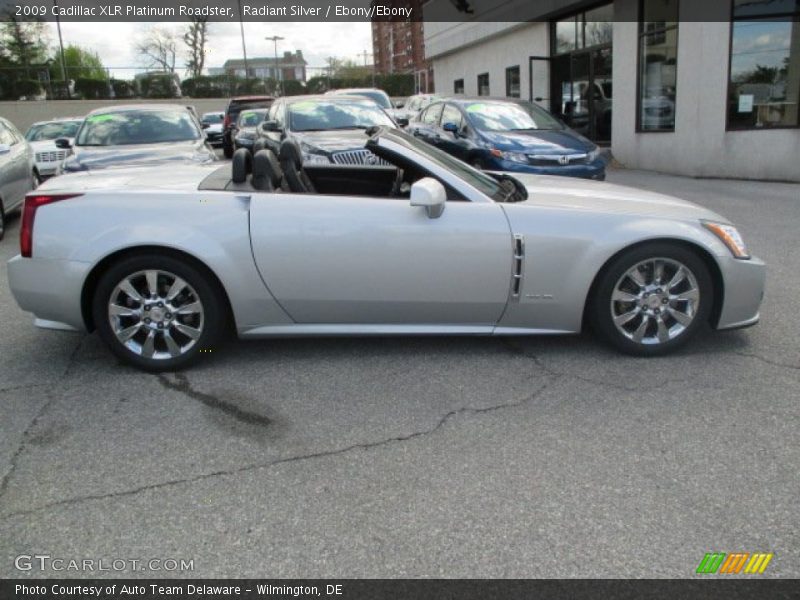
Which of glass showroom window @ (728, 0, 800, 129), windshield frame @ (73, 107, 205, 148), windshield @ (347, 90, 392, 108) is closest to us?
windshield frame @ (73, 107, 205, 148)

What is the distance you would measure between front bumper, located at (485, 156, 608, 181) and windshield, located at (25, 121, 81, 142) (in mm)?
10876

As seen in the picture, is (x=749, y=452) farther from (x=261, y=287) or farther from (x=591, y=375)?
(x=261, y=287)

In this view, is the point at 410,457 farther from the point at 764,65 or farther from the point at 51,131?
the point at 51,131

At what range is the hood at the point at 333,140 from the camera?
7594 mm

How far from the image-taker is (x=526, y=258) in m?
3.98

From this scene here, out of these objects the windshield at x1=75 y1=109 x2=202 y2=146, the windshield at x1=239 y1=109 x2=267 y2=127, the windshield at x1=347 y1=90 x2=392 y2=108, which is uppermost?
the windshield at x1=347 y1=90 x2=392 y2=108

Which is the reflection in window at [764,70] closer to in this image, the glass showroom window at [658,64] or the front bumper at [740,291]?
the glass showroom window at [658,64]

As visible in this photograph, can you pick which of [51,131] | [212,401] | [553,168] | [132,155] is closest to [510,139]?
[553,168]

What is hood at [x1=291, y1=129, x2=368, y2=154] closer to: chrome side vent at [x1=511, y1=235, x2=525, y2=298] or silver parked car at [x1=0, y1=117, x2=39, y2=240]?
chrome side vent at [x1=511, y1=235, x2=525, y2=298]

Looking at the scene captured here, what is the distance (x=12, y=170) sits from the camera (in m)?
9.23

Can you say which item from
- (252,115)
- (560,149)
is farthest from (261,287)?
(252,115)

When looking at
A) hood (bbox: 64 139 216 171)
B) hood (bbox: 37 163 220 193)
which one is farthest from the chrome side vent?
hood (bbox: 64 139 216 171)

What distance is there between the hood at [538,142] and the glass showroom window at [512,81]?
11.2 meters

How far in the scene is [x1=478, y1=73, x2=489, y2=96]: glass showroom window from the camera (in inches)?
930
